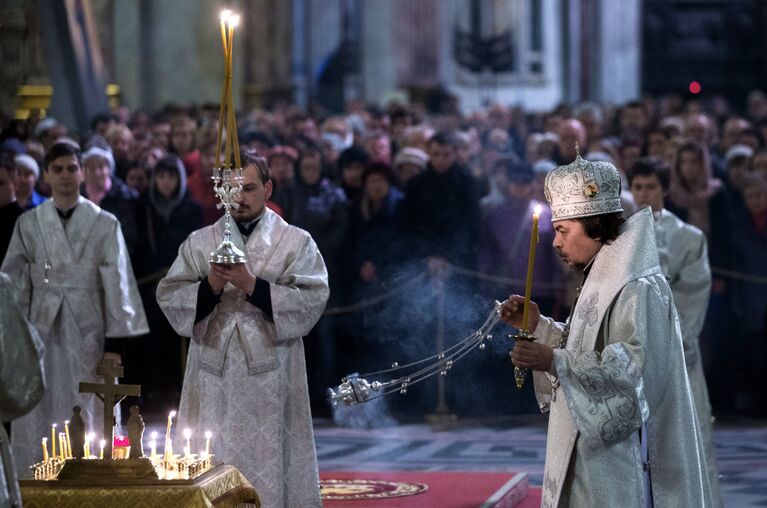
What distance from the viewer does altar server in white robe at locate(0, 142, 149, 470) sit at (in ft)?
26.9

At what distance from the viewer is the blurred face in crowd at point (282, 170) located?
11914 mm

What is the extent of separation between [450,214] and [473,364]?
3.51ft

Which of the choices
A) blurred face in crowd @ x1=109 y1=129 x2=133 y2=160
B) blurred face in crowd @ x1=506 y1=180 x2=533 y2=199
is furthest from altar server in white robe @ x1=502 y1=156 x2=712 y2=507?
blurred face in crowd @ x1=109 y1=129 x2=133 y2=160

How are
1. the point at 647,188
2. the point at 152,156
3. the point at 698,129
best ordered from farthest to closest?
the point at 698,129 → the point at 152,156 → the point at 647,188

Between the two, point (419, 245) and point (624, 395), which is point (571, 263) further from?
point (419, 245)

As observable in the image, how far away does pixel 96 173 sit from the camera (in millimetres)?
11242

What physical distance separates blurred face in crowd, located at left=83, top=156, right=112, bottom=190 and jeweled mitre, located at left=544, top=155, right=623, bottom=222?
6.21 metres

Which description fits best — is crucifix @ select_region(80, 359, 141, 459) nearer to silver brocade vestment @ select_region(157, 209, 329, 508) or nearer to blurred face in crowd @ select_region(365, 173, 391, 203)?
silver brocade vestment @ select_region(157, 209, 329, 508)

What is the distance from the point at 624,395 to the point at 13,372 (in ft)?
6.26

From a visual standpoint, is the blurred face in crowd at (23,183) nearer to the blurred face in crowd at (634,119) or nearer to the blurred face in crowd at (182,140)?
the blurred face in crowd at (182,140)

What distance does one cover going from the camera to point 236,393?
698cm

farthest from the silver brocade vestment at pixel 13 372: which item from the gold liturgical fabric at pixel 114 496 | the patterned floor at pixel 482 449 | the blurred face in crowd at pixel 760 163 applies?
the blurred face in crowd at pixel 760 163

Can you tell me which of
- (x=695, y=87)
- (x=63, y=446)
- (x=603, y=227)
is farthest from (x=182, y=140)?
(x=695, y=87)

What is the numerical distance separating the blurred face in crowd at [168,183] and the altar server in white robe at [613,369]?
6.33 metres
